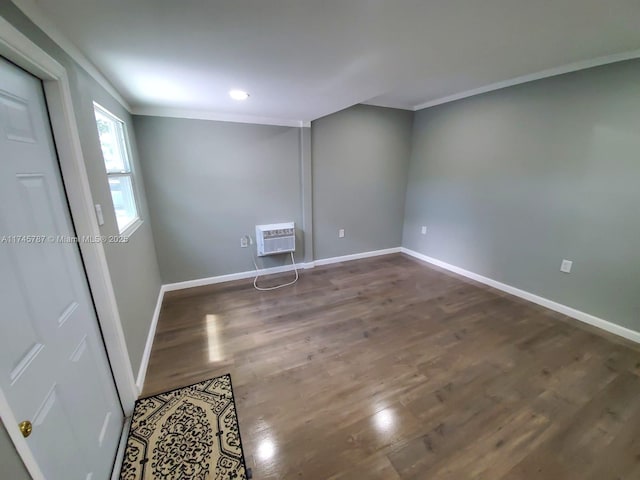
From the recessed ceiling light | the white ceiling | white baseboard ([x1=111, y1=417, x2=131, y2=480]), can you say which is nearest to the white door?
white baseboard ([x1=111, y1=417, x2=131, y2=480])

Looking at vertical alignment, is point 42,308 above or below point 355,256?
above

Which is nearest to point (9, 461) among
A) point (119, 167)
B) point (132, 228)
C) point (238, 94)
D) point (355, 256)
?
point (132, 228)

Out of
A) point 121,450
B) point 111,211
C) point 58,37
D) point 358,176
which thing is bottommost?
point 121,450

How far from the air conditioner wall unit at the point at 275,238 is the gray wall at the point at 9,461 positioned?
2665 millimetres

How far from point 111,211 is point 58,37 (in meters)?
0.90

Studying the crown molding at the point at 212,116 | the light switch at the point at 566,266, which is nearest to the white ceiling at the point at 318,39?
the crown molding at the point at 212,116

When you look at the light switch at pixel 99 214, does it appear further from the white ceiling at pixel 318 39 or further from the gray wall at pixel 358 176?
the gray wall at pixel 358 176

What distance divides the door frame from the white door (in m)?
0.03

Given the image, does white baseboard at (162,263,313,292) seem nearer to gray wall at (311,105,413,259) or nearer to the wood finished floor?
the wood finished floor

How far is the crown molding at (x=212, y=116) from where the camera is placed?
2.58m

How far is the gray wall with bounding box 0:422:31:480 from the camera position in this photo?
0.61 m

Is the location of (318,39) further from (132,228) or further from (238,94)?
(132,228)

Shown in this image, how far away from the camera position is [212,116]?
9.22 feet

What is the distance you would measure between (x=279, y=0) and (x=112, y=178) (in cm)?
179
